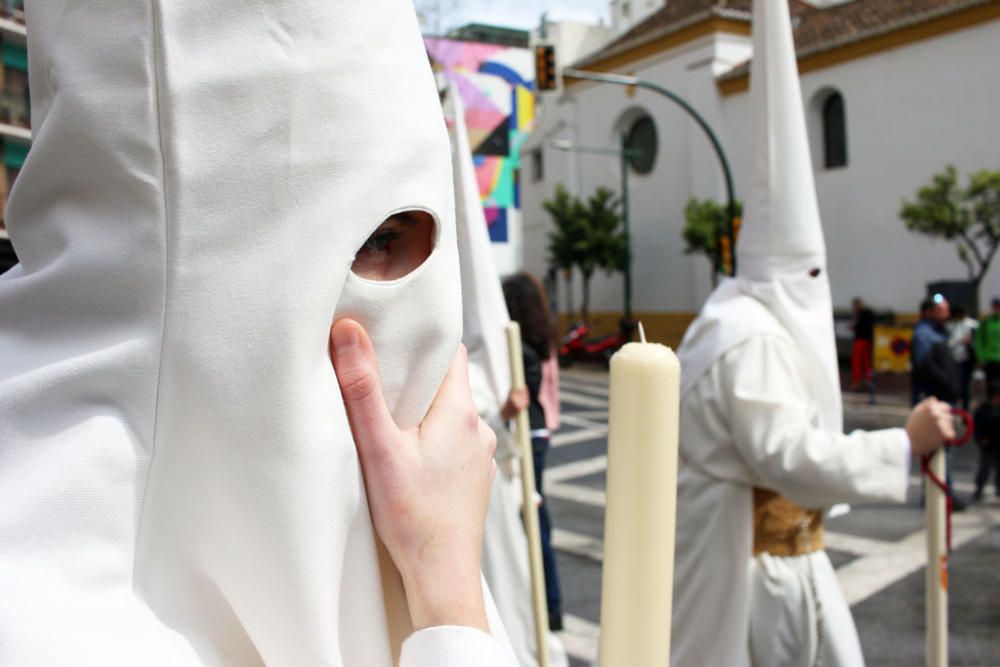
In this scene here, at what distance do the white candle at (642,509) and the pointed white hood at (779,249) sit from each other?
7.19 ft

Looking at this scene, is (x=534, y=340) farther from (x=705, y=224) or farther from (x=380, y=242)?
(x=705, y=224)

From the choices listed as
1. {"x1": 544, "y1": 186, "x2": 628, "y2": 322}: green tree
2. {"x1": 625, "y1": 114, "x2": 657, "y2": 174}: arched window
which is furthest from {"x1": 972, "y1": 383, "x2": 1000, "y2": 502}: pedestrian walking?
{"x1": 625, "y1": 114, "x2": 657, "y2": 174}: arched window

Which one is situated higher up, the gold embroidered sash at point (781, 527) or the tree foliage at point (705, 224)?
the tree foliage at point (705, 224)

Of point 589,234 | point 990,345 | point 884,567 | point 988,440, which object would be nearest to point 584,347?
point 589,234

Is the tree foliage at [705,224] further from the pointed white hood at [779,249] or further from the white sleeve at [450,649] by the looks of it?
the white sleeve at [450,649]

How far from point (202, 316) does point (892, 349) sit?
1659cm

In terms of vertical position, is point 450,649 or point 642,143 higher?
point 642,143

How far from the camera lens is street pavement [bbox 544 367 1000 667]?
4785 millimetres

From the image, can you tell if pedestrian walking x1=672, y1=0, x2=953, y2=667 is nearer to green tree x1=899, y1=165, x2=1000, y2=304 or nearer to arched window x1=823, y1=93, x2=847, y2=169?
green tree x1=899, y1=165, x2=1000, y2=304

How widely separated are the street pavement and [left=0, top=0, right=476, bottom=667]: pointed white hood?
3.85 m

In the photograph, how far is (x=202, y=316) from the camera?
35.5 inches

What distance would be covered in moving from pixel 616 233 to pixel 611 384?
25763 millimetres

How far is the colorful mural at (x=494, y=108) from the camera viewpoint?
911 cm

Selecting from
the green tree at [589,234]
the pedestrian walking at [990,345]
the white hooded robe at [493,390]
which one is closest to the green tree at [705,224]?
the green tree at [589,234]
